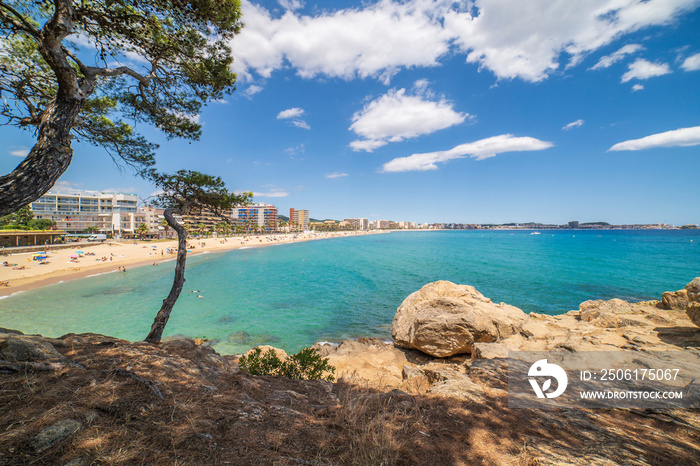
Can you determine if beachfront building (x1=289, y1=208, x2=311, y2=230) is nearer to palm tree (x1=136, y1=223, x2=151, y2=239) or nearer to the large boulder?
palm tree (x1=136, y1=223, x2=151, y2=239)

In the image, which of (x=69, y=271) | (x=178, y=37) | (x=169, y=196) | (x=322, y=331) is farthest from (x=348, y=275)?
(x=69, y=271)

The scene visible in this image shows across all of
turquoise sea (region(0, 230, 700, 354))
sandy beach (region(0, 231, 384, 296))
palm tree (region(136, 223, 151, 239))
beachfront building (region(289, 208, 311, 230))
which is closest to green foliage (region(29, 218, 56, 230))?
palm tree (region(136, 223, 151, 239))

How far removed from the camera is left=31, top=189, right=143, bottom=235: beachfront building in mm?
74188

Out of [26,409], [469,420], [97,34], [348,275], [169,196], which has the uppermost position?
[97,34]

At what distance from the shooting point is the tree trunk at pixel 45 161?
11.3 ft

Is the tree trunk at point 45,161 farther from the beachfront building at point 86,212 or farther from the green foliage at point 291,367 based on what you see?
the beachfront building at point 86,212

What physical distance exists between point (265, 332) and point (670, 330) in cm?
1641

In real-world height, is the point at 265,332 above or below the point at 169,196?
below

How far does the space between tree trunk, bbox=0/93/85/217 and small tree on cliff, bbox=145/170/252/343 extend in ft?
9.55

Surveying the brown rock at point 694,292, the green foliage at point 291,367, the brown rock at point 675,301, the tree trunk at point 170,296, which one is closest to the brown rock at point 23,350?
the tree trunk at point 170,296

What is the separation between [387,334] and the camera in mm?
13867

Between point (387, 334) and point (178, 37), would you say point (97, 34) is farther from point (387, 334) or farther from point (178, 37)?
point (387, 334)

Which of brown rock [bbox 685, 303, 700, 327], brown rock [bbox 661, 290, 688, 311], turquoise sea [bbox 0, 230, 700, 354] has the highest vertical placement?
brown rock [bbox 685, 303, 700, 327]

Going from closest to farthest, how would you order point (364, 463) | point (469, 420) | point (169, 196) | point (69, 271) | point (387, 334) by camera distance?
point (364, 463)
point (469, 420)
point (169, 196)
point (387, 334)
point (69, 271)
